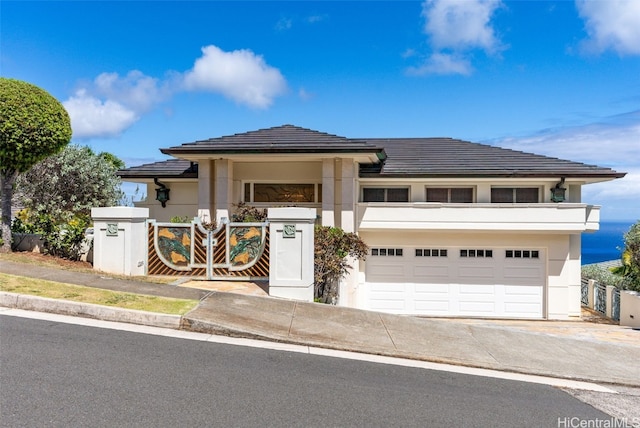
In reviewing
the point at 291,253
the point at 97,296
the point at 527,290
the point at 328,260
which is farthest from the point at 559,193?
the point at 97,296

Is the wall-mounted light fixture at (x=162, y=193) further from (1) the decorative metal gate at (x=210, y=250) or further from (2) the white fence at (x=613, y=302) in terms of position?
(2) the white fence at (x=613, y=302)

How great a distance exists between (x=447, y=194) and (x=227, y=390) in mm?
13378

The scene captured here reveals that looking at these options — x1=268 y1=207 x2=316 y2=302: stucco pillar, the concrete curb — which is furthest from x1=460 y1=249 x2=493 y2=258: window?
the concrete curb

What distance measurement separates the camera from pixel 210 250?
10945 millimetres

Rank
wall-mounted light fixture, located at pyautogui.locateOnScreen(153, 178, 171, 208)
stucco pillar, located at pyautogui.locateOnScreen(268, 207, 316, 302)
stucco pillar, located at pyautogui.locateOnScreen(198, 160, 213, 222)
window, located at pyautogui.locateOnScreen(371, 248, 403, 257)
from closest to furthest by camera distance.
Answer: stucco pillar, located at pyautogui.locateOnScreen(268, 207, 316, 302) → stucco pillar, located at pyautogui.locateOnScreen(198, 160, 213, 222) → window, located at pyautogui.locateOnScreen(371, 248, 403, 257) → wall-mounted light fixture, located at pyautogui.locateOnScreen(153, 178, 171, 208)

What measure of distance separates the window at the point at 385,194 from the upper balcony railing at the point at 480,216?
3.23ft

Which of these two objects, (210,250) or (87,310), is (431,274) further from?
(87,310)

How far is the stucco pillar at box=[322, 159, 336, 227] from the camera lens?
14.6 meters

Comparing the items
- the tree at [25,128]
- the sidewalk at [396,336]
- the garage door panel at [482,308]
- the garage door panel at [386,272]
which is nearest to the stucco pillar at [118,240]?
the sidewalk at [396,336]

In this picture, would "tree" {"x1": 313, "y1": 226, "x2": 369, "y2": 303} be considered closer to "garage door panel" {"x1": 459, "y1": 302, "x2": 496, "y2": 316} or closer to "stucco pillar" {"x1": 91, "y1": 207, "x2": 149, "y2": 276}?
"stucco pillar" {"x1": 91, "y1": 207, "x2": 149, "y2": 276}

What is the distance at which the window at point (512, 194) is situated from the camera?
16422 mm

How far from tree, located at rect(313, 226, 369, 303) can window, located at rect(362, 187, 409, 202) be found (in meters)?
4.55

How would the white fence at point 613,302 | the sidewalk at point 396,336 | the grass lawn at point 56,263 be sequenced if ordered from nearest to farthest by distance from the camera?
the sidewalk at point 396,336, the grass lawn at point 56,263, the white fence at point 613,302

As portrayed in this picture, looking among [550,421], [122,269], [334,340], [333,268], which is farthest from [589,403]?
[122,269]
